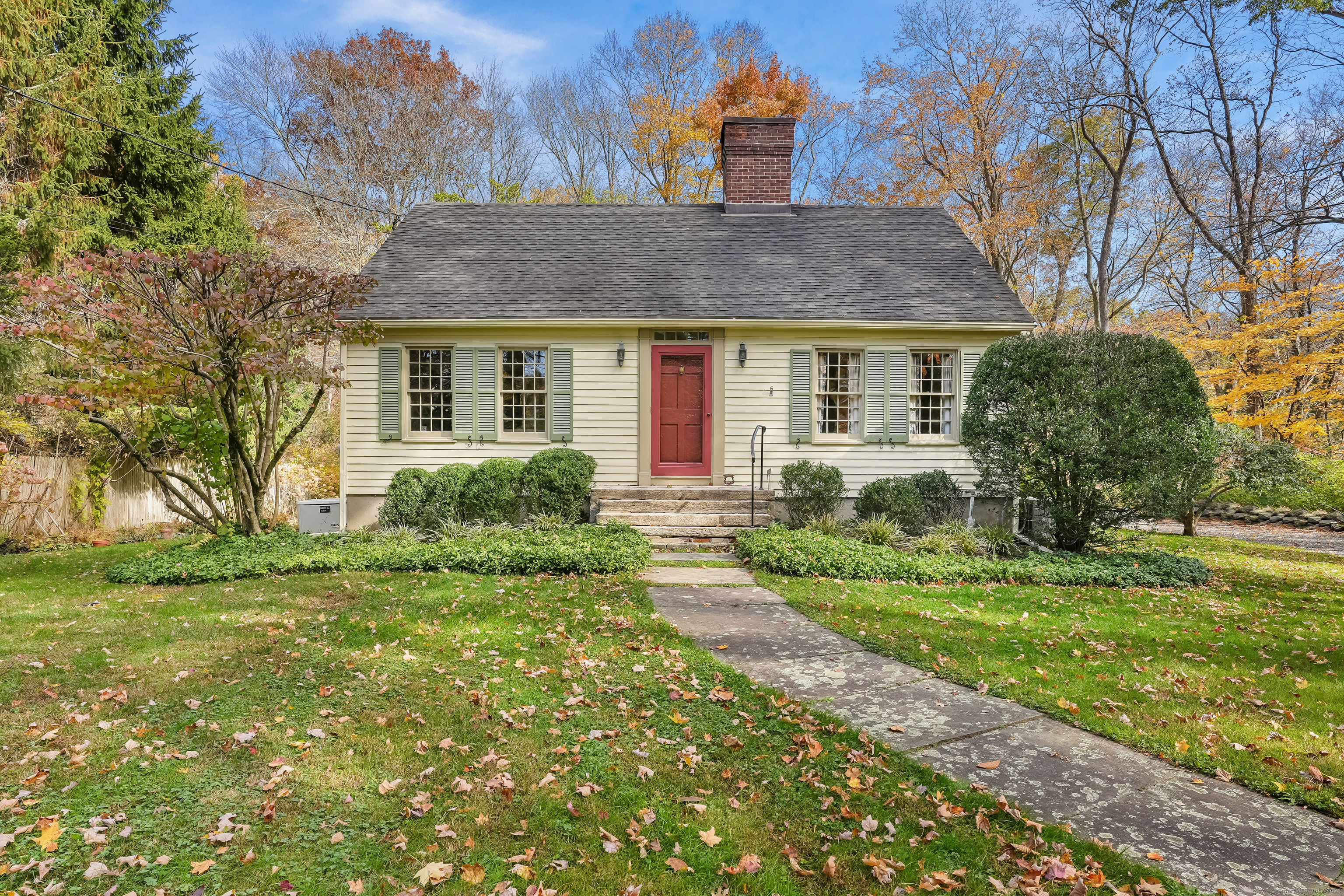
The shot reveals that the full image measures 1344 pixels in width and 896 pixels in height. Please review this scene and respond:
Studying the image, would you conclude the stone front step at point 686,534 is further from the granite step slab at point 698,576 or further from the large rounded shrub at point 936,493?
the large rounded shrub at point 936,493

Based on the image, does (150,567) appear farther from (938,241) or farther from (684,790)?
(938,241)

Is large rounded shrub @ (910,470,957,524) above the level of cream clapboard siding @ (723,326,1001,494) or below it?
below

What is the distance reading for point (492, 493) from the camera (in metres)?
9.35

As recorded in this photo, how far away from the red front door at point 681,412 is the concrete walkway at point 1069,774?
5788 mm

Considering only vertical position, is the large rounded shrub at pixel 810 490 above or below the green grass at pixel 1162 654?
above

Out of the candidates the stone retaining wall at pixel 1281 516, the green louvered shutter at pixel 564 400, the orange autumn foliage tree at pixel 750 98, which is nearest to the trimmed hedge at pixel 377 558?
the green louvered shutter at pixel 564 400

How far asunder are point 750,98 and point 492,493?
17865 mm

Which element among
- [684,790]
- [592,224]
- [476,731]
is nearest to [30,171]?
[592,224]

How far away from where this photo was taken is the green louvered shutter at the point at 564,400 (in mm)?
10414

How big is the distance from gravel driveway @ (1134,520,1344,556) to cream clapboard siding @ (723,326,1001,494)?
180 inches

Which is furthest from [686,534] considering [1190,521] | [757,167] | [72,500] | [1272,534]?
[1272,534]

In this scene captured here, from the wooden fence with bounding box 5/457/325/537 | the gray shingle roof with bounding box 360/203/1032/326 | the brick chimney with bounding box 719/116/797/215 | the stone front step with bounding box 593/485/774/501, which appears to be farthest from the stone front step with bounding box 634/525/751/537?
the brick chimney with bounding box 719/116/797/215

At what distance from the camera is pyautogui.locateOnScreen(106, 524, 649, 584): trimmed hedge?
6.89 m

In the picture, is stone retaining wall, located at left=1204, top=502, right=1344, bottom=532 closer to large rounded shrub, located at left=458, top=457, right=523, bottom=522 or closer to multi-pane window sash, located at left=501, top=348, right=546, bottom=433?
multi-pane window sash, located at left=501, top=348, right=546, bottom=433
